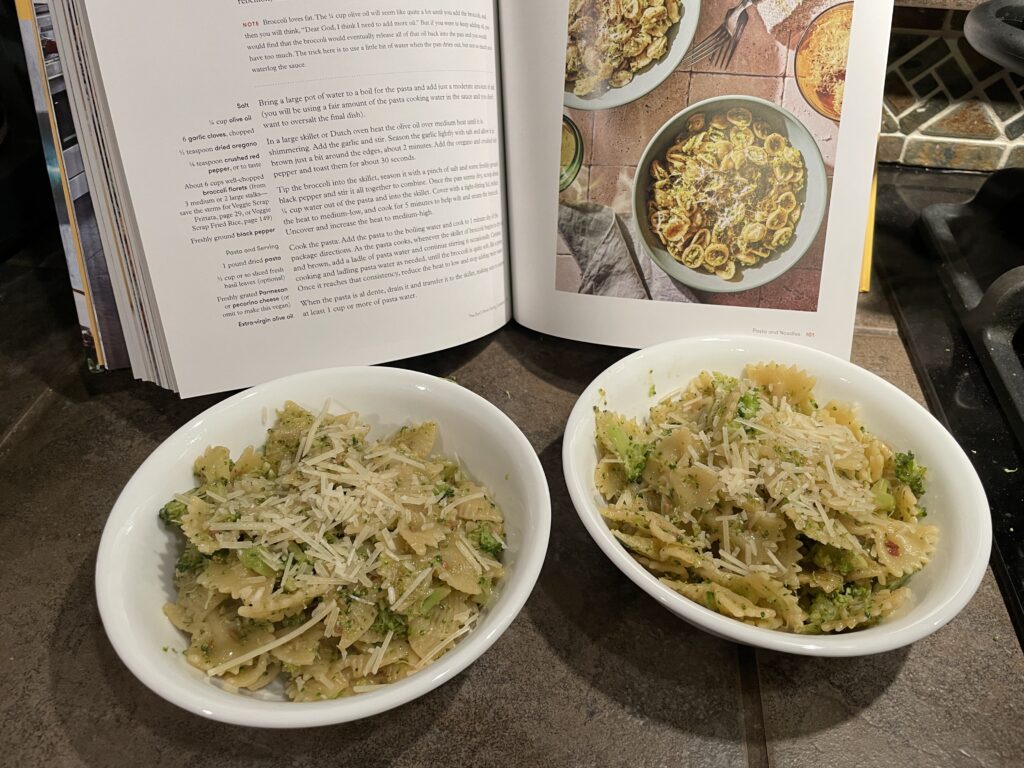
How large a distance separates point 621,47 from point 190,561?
0.87 metres

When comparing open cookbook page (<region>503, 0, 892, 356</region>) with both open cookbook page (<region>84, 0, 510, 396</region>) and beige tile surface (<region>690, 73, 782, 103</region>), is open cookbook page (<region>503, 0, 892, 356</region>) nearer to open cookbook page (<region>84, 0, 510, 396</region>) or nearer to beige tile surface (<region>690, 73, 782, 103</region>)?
beige tile surface (<region>690, 73, 782, 103</region>)

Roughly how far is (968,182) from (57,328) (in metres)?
1.84

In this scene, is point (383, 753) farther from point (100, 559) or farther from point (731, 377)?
point (731, 377)

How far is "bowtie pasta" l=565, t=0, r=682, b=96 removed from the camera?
999 millimetres

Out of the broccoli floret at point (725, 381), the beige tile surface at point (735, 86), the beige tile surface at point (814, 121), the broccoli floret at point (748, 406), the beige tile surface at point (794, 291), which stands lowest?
the broccoli floret at point (725, 381)

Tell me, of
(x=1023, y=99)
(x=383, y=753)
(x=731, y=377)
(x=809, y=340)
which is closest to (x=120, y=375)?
(x=383, y=753)

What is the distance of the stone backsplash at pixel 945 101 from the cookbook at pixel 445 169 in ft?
2.22

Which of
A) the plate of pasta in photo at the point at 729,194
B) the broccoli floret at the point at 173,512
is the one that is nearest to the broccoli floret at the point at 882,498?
the plate of pasta in photo at the point at 729,194

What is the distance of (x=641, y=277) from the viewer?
1110 millimetres

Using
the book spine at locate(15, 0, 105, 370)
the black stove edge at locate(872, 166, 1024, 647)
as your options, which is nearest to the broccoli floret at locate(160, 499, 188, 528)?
the book spine at locate(15, 0, 105, 370)

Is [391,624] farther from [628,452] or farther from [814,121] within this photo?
[814,121]

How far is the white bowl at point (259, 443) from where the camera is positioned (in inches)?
25.6

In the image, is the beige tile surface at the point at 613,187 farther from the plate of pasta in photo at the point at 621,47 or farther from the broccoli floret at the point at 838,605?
the broccoli floret at the point at 838,605

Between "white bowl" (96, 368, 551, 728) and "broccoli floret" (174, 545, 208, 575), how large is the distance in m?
0.03
